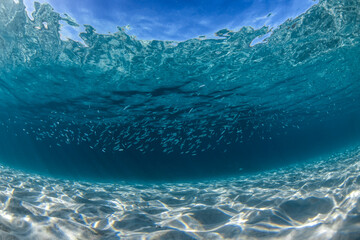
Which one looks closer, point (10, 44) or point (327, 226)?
point (327, 226)

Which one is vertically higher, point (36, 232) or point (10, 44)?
point (10, 44)

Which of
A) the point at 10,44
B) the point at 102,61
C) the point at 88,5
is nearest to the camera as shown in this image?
the point at 88,5

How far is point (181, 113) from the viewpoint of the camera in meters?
25.7

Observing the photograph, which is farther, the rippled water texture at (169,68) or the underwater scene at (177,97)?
the rippled water texture at (169,68)

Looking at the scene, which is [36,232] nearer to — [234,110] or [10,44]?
[10,44]

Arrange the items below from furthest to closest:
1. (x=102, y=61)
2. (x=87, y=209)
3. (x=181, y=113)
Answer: (x=181, y=113) → (x=102, y=61) → (x=87, y=209)

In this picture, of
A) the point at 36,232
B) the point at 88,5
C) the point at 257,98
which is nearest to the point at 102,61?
the point at 88,5

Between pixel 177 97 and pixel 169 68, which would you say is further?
pixel 177 97

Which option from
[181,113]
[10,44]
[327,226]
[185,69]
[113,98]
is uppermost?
[181,113]

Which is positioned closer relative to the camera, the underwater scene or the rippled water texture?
the underwater scene

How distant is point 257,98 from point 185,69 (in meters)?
12.4

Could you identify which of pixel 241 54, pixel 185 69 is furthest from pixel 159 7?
pixel 241 54

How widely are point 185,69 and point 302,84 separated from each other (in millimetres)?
14984

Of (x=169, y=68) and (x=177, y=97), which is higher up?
(x=177, y=97)
